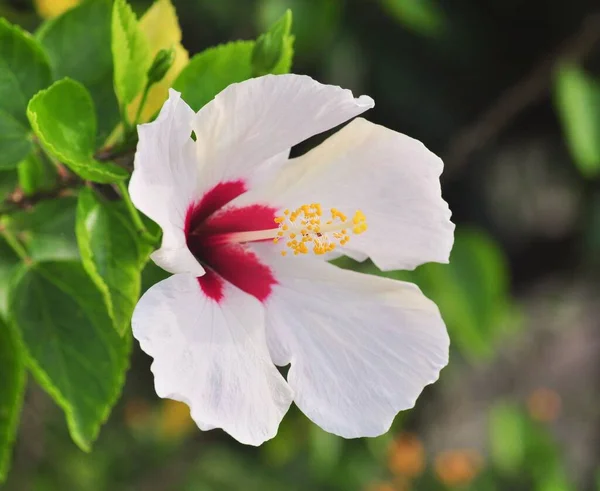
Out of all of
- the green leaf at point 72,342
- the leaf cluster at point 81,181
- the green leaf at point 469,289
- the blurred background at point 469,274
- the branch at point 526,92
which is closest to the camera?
the leaf cluster at point 81,181

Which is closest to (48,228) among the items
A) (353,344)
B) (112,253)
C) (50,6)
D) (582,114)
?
(112,253)

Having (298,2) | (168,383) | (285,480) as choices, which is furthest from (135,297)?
(285,480)

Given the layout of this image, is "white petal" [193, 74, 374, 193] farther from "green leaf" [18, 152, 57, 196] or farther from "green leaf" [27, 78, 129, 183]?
"green leaf" [18, 152, 57, 196]

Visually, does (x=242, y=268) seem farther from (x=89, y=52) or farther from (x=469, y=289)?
(x=469, y=289)

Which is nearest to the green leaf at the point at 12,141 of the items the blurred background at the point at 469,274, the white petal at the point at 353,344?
the white petal at the point at 353,344

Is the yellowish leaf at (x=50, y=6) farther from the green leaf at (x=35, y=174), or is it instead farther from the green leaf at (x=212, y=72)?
the green leaf at (x=212, y=72)

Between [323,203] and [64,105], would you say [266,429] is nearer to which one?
[323,203]

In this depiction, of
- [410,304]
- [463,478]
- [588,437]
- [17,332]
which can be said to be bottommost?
[588,437]
